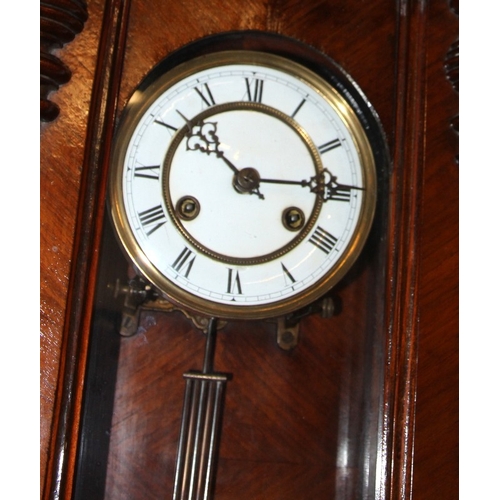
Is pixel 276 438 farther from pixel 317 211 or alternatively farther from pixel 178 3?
pixel 178 3

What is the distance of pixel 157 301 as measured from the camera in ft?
3.59

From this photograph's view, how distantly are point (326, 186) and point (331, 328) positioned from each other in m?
0.21

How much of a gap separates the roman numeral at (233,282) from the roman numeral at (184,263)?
5cm

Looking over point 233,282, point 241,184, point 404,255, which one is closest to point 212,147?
point 241,184

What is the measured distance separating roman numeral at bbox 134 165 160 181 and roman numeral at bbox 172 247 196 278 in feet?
0.34

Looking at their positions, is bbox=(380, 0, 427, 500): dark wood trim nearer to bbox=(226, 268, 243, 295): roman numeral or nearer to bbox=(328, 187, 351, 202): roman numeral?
bbox=(328, 187, 351, 202): roman numeral

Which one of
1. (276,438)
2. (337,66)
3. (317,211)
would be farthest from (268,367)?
(337,66)

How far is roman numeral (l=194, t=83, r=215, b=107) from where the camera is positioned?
1.07 meters

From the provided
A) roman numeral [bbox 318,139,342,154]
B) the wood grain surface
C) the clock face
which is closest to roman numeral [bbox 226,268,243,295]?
the clock face

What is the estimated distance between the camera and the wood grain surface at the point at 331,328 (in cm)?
100

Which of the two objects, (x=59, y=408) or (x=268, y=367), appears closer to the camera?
(x=59, y=408)

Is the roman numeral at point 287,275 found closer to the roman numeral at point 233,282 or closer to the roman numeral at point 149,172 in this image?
the roman numeral at point 233,282

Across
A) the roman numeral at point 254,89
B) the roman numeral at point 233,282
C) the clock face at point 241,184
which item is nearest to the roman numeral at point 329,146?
the clock face at point 241,184

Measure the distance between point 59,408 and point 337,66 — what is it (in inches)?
23.4
